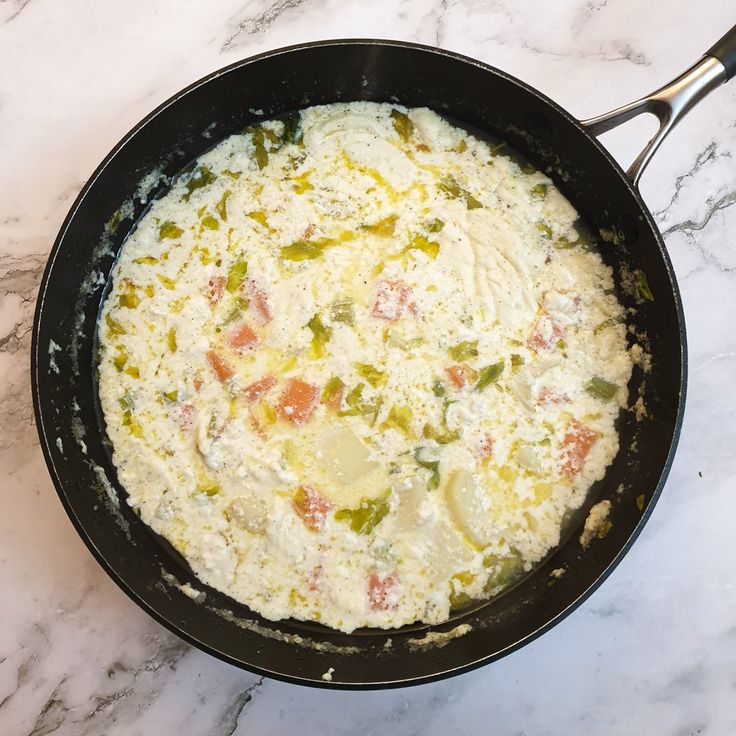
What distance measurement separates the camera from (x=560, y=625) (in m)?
2.56

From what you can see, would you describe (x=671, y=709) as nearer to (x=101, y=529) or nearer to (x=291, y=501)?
(x=291, y=501)

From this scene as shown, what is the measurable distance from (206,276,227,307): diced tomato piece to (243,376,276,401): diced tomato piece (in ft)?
1.04

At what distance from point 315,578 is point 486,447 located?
0.71 metres

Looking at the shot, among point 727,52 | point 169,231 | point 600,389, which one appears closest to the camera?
point 727,52

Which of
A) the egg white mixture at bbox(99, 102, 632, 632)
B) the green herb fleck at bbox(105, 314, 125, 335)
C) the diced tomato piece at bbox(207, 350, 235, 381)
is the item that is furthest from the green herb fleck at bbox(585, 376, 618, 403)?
the green herb fleck at bbox(105, 314, 125, 335)

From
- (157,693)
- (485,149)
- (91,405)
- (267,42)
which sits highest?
(267,42)

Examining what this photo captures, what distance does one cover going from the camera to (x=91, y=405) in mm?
2643

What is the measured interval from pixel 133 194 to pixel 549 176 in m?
1.49

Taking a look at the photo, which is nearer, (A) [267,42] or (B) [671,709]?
(B) [671,709]

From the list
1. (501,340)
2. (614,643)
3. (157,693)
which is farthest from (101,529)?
(614,643)

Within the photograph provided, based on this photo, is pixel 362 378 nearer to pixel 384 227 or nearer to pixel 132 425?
pixel 384 227

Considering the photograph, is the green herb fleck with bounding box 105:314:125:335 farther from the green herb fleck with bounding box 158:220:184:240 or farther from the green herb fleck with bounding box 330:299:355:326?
the green herb fleck with bounding box 330:299:355:326

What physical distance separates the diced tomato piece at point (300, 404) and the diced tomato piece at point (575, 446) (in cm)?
86

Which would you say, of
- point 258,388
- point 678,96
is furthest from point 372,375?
point 678,96
